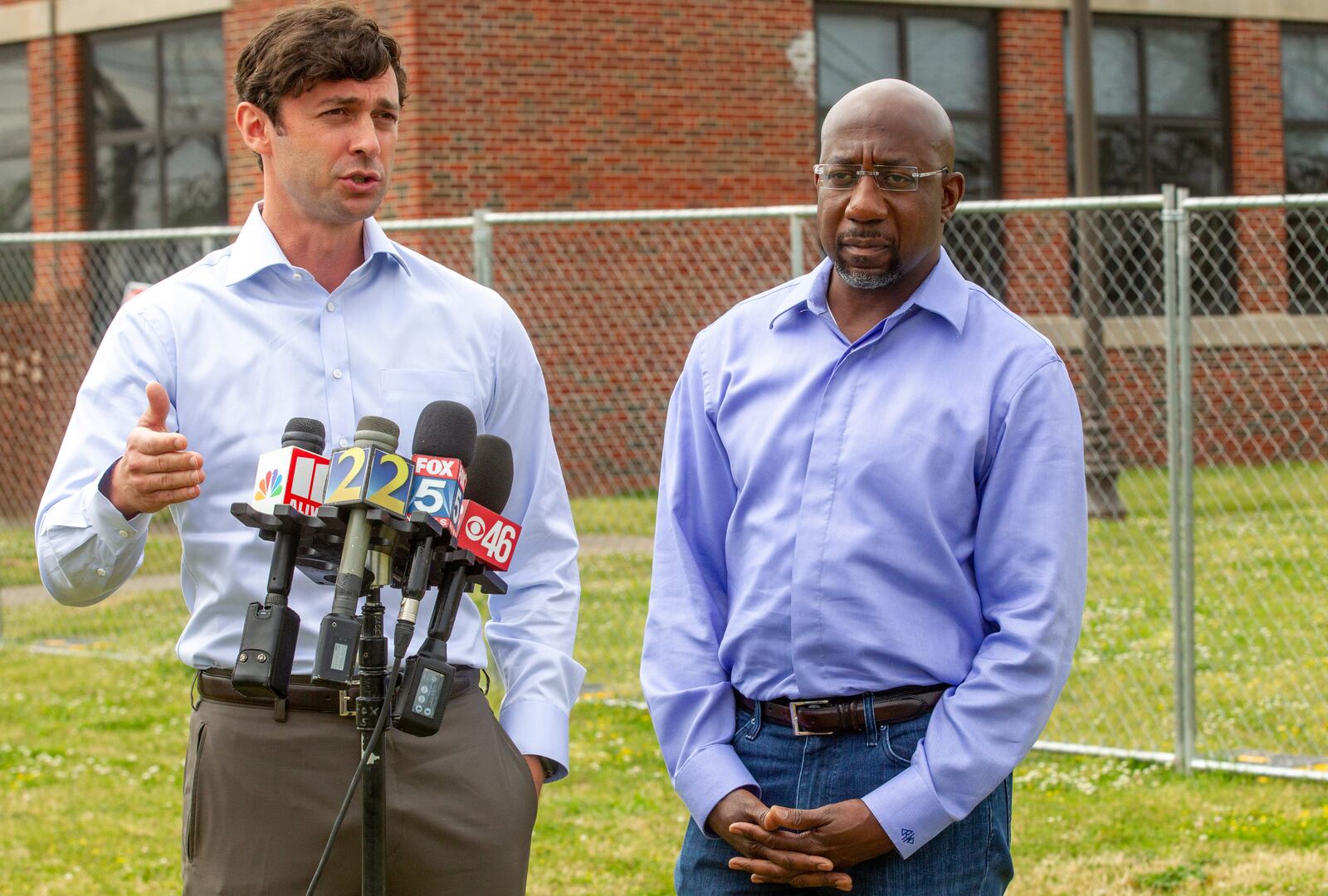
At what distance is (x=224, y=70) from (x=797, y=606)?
1449 cm

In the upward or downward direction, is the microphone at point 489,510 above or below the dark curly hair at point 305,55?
below

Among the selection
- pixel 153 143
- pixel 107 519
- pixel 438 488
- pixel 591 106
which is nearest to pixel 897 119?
pixel 438 488

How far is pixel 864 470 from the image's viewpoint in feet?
9.33

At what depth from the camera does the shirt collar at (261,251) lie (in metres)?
2.97

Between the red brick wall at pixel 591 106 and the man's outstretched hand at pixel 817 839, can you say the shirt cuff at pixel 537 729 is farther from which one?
the red brick wall at pixel 591 106

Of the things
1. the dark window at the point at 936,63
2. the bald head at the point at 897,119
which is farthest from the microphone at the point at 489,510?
the dark window at the point at 936,63

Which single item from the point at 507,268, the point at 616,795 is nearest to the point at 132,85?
the point at 507,268

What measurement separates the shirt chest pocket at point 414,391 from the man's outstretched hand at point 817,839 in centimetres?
93

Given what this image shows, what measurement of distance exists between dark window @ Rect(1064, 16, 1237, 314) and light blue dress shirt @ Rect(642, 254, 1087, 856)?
15757mm

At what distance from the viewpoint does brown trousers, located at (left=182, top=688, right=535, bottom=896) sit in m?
2.80

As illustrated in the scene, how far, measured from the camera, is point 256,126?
2949mm

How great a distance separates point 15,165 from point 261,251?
16192mm

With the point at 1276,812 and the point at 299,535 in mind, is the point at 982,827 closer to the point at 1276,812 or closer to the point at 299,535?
the point at 299,535

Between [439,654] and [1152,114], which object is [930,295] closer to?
[439,654]
